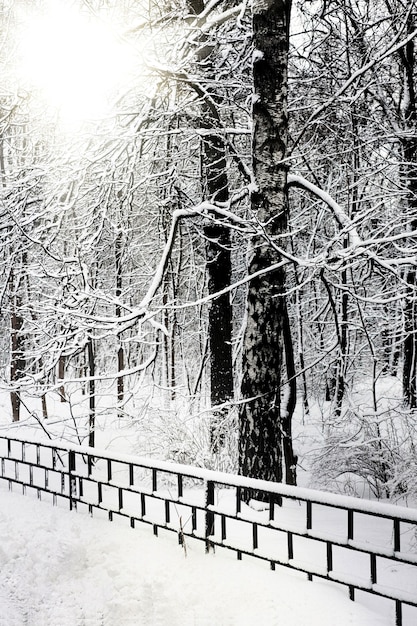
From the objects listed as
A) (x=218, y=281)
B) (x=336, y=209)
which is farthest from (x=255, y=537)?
(x=218, y=281)

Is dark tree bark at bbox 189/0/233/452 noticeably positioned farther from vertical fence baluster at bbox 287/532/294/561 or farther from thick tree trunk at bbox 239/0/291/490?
vertical fence baluster at bbox 287/532/294/561

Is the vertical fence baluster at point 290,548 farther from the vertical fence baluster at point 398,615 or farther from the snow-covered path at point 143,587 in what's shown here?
the vertical fence baluster at point 398,615

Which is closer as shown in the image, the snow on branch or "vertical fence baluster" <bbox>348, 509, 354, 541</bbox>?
"vertical fence baluster" <bbox>348, 509, 354, 541</bbox>

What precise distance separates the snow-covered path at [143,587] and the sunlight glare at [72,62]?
480 centimetres

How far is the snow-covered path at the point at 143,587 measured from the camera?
3611 mm

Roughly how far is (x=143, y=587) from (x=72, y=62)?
5.83m

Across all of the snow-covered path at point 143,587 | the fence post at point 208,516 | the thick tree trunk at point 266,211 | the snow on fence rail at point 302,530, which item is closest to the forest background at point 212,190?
the thick tree trunk at point 266,211

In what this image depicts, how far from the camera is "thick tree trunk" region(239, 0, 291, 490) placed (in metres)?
6.08

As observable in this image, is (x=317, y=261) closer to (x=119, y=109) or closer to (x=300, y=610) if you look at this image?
(x=300, y=610)

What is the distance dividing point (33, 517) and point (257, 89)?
5.36m

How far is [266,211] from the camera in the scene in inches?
240

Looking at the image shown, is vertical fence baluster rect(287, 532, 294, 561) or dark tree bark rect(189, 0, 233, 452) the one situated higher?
dark tree bark rect(189, 0, 233, 452)

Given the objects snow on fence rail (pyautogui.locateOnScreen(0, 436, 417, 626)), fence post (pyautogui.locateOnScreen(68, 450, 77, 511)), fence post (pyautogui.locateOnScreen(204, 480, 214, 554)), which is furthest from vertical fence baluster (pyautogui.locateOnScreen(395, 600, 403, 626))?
fence post (pyautogui.locateOnScreen(68, 450, 77, 511))

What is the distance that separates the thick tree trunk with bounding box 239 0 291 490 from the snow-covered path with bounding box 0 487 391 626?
1.73 m
